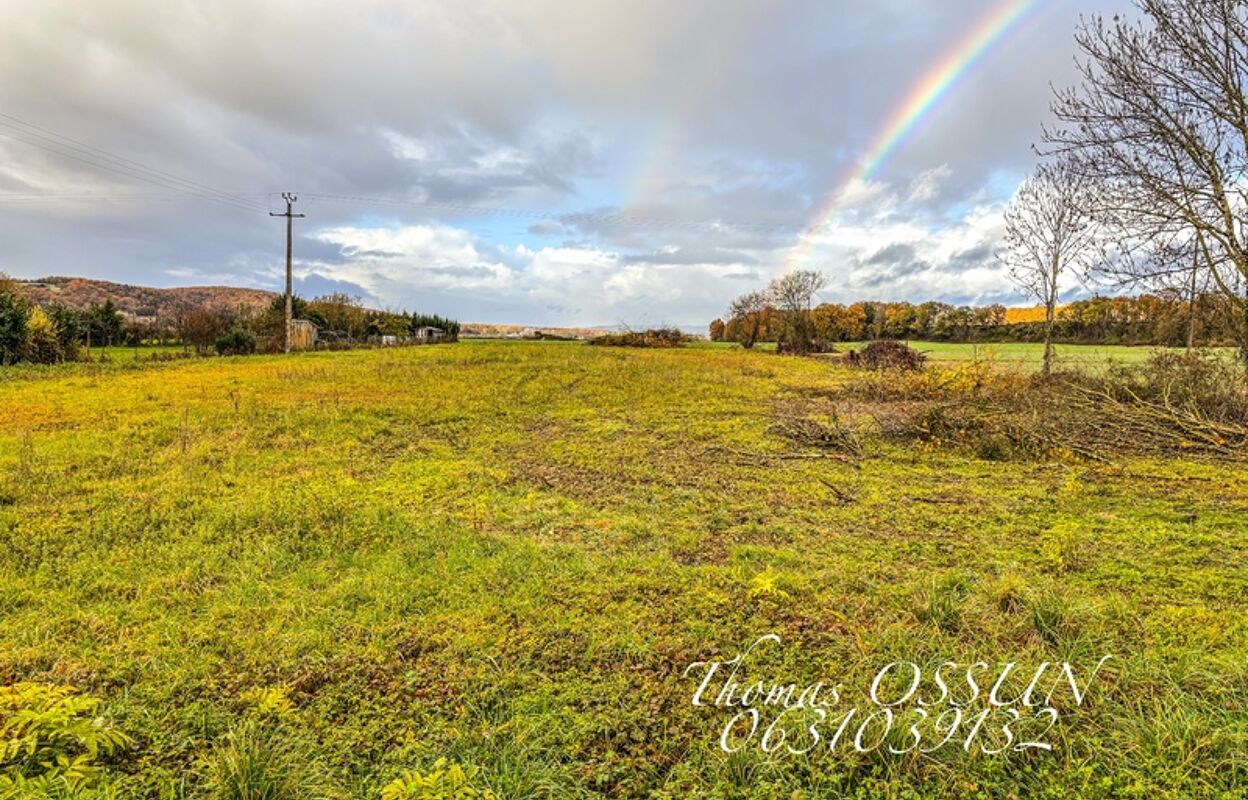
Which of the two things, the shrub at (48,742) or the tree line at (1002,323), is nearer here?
the shrub at (48,742)

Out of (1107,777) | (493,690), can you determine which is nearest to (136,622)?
(493,690)

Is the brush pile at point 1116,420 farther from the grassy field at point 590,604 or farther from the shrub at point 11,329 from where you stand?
the shrub at point 11,329

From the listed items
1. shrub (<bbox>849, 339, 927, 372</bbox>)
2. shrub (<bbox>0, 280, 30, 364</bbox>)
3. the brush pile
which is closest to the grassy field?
the brush pile

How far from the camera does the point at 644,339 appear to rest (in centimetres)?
4391

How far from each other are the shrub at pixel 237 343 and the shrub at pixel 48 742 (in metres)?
33.3

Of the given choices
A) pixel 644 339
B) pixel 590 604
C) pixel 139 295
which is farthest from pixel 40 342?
pixel 139 295

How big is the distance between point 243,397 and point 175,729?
12715 millimetres

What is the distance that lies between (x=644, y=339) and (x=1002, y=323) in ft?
108

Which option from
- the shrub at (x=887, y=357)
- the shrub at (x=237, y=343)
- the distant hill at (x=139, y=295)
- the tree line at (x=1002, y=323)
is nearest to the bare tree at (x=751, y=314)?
the tree line at (x=1002, y=323)

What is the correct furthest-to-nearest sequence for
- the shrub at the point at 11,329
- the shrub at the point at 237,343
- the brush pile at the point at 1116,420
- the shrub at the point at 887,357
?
the shrub at the point at 237,343
the shrub at the point at 887,357
the shrub at the point at 11,329
the brush pile at the point at 1116,420

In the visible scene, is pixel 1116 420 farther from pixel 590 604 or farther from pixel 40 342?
pixel 40 342

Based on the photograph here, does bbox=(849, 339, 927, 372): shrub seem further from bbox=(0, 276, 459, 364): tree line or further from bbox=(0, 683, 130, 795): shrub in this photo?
bbox=(0, 276, 459, 364): tree line

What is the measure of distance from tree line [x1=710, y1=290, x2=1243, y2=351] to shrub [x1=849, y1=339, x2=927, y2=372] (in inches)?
207

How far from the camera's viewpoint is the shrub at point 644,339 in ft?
144
